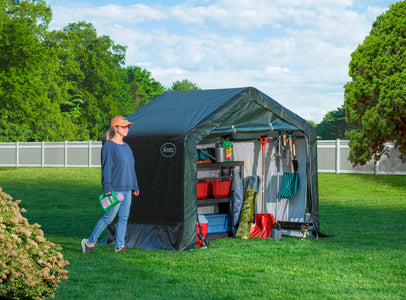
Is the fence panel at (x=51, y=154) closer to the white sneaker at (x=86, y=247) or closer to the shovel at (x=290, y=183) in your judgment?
the shovel at (x=290, y=183)

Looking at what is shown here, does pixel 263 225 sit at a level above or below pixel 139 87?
below

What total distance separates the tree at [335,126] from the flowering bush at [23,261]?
50.3 meters

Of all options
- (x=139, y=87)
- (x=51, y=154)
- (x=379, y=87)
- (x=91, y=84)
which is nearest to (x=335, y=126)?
(x=91, y=84)

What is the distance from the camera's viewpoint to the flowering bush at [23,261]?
5277 millimetres

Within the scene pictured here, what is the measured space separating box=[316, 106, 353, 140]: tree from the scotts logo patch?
4676 centimetres

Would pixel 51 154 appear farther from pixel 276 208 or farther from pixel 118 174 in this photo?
pixel 118 174

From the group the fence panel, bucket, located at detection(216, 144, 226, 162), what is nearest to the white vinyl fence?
the fence panel

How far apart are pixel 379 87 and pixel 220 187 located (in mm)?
13874

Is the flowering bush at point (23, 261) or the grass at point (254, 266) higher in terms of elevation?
the flowering bush at point (23, 261)

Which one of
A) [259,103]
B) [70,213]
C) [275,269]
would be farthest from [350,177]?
[275,269]

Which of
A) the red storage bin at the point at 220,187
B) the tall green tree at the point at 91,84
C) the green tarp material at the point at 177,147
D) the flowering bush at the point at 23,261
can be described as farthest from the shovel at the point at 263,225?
the tall green tree at the point at 91,84

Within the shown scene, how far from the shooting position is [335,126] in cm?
5588

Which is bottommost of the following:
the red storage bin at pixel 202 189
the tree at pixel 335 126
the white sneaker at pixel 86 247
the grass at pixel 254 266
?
the grass at pixel 254 266

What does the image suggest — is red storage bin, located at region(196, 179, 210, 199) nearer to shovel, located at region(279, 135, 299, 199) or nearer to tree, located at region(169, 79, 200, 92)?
shovel, located at region(279, 135, 299, 199)
